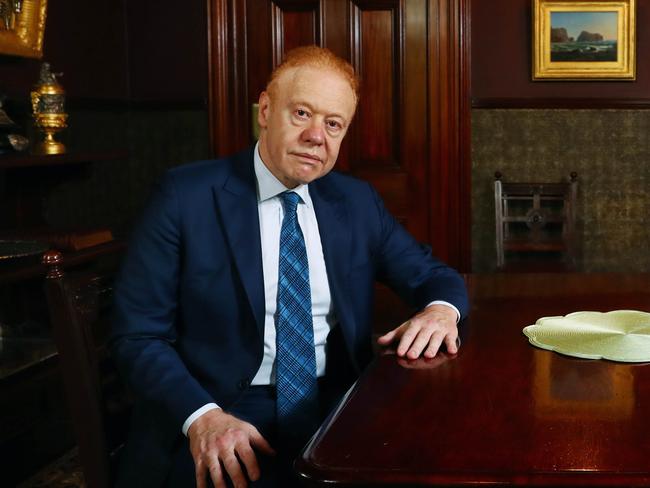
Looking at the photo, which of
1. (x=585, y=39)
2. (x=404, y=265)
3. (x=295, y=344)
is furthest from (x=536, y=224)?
(x=295, y=344)

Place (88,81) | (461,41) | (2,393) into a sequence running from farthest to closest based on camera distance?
(461,41) < (88,81) < (2,393)

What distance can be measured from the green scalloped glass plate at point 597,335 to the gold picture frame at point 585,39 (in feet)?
10.1

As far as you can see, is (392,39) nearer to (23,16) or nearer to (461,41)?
(461,41)

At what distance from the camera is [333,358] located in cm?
206

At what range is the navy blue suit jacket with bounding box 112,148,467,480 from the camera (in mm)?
1768

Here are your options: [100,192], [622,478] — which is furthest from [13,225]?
[622,478]

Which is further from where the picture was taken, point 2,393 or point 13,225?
point 13,225

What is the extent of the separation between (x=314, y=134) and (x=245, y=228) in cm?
25

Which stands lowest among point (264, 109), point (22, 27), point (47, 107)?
point (264, 109)

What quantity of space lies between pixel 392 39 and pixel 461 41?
0.38 m

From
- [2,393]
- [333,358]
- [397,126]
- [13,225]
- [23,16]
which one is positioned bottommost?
[2,393]

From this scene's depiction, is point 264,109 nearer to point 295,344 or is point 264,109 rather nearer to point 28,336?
point 295,344

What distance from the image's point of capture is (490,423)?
136 cm

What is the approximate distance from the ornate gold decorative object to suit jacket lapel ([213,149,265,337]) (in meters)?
2.07
